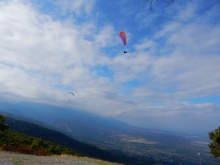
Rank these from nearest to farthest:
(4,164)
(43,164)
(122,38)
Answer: (4,164) → (43,164) → (122,38)

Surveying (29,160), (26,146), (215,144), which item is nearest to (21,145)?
(26,146)

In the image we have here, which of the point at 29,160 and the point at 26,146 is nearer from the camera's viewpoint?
the point at 29,160

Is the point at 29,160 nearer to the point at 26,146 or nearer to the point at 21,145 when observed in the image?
the point at 21,145

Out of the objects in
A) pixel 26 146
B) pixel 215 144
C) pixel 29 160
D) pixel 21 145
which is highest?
pixel 215 144

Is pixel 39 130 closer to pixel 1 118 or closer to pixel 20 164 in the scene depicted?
pixel 1 118

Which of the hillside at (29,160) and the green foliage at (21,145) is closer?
the hillside at (29,160)

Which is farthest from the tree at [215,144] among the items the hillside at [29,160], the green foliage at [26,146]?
the green foliage at [26,146]

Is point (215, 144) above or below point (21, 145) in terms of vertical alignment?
above

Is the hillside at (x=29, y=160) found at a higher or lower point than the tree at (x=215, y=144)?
lower

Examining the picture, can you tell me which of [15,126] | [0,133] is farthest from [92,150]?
[0,133]

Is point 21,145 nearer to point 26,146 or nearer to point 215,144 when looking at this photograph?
point 26,146

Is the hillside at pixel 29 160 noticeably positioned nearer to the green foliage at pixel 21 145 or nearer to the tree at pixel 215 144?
the green foliage at pixel 21 145
